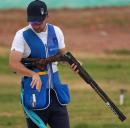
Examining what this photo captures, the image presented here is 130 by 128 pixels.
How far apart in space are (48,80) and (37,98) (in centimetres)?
24

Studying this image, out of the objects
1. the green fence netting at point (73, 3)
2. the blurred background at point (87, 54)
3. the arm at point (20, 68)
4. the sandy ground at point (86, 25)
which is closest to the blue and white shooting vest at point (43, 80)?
the arm at point (20, 68)

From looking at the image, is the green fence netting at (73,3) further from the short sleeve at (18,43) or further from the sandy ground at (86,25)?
the short sleeve at (18,43)

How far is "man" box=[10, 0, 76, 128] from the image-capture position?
859 cm

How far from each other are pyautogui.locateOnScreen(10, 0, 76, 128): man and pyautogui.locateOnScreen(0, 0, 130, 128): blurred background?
3766 mm

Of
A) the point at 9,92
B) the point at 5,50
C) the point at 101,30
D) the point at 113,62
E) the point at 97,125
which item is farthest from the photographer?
the point at 101,30

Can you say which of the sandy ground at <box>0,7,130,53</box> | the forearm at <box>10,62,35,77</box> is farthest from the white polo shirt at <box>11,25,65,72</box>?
the sandy ground at <box>0,7,130,53</box>

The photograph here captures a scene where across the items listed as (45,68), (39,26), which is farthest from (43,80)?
(39,26)

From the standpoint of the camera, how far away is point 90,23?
39.1 meters

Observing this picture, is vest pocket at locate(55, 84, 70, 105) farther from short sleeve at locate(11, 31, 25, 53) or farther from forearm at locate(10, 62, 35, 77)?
short sleeve at locate(11, 31, 25, 53)

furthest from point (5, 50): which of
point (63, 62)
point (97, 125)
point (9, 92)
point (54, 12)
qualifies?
point (63, 62)

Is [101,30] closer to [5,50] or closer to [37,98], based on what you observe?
[5,50]

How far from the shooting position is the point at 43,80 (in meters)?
8.70

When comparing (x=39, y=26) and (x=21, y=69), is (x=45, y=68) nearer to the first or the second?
(x=21, y=69)

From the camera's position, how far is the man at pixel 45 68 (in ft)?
28.2
